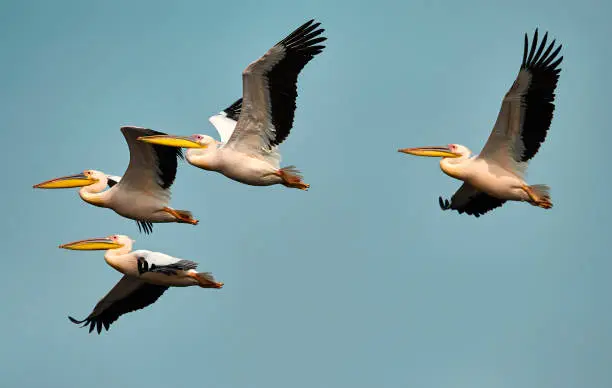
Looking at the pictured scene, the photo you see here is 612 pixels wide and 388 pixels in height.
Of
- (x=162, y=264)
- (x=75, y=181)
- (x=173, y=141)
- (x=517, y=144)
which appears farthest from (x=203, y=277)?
(x=517, y=144)

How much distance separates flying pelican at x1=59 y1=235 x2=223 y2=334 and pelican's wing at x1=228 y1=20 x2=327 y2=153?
2120mm

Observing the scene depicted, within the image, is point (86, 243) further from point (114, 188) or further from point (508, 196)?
point (508, 196)

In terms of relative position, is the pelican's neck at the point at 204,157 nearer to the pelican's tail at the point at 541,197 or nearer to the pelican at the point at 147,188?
the pelican at the point at 147,188

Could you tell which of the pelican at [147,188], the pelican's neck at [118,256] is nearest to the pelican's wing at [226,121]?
the pelican at [147,188]

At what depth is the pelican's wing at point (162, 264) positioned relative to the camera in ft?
72.0

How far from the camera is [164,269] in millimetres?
21984

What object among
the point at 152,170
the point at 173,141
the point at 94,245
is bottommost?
the point at 94,245

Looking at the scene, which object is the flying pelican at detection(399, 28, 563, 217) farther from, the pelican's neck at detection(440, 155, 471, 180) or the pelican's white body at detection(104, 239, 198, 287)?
the pelican's white body at detection(104, 239, 198, 287)

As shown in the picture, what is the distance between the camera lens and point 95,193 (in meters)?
24.0

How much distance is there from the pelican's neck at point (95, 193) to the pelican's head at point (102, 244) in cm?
51

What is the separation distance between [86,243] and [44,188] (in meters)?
1.41

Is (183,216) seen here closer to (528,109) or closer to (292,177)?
(292,177)

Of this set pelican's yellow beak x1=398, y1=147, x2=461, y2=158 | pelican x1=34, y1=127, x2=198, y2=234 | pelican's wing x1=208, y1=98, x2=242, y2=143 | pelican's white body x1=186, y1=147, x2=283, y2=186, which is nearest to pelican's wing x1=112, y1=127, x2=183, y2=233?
pelican x1=34, y1=127, x2=198, y2=234

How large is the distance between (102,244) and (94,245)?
157 millimetres
